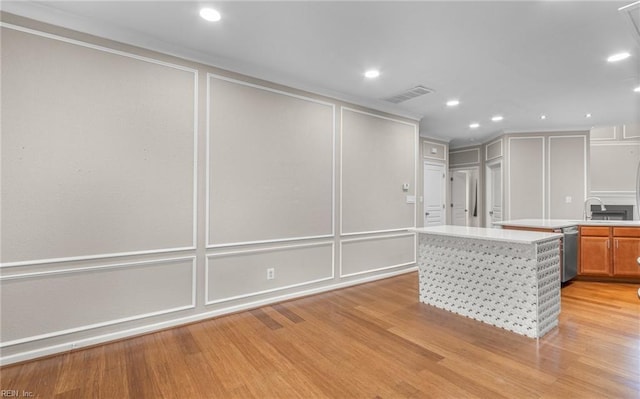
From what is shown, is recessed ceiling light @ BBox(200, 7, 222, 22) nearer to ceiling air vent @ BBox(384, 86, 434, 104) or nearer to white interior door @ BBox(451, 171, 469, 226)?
ceiling air vent @ BBox(384, 86, 434, 104)

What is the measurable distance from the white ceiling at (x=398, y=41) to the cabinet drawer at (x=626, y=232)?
1.86 m

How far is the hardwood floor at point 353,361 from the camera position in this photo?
1.90 meters

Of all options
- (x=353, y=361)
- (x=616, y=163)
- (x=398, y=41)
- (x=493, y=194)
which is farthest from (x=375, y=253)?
(x=616, y=163)

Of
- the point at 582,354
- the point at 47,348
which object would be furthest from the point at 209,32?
the point at 582,354

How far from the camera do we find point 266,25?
247 cm

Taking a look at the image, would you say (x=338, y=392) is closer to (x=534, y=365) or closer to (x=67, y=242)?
(x=534, y=365)

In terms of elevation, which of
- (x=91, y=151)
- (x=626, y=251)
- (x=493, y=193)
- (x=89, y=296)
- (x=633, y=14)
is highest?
(x=633, y=14)

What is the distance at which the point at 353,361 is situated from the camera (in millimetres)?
2244

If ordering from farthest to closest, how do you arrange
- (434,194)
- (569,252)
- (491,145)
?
(491,145)
(434,194)
(569,252)

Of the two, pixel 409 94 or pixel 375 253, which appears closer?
pixel 409 94

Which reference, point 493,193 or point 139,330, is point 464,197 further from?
point 139,330

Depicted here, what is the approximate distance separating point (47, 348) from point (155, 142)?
1894mm

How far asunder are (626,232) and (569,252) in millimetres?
891

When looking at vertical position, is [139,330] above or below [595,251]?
below
